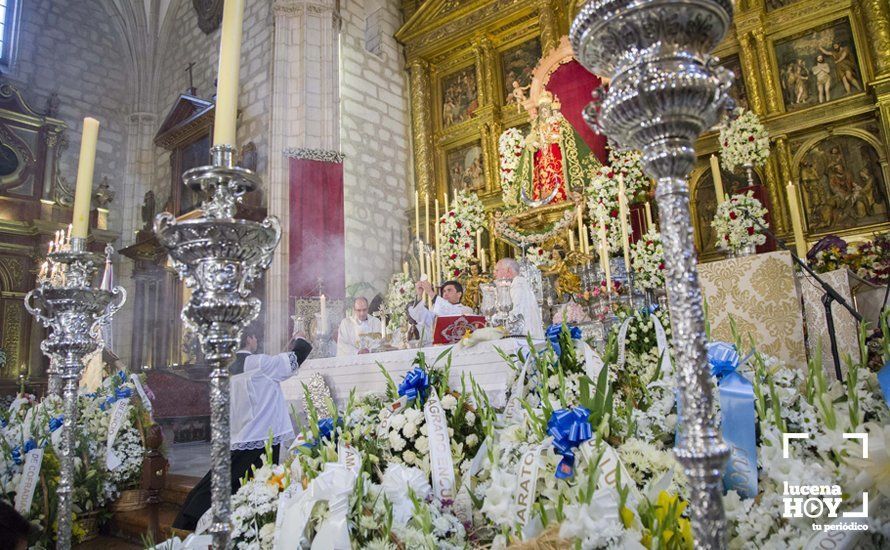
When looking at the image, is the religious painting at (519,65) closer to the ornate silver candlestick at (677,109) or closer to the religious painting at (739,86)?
the religious painting at (739,86)

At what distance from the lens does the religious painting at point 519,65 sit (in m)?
8.73

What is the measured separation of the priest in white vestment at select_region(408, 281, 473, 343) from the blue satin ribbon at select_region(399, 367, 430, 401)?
6.97 ft

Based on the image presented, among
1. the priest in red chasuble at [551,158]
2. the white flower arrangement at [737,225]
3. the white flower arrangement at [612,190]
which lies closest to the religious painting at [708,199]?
the white flower arrangement at [612,190]

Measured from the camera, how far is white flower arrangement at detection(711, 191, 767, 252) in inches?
197

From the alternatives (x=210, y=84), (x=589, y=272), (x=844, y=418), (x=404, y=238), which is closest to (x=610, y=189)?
(x=589, y=272)

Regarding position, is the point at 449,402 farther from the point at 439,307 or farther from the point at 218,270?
the point at 439,307

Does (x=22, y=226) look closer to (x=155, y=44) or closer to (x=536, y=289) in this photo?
(x=155, y=44)

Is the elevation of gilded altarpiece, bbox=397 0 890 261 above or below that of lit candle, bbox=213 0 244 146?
above

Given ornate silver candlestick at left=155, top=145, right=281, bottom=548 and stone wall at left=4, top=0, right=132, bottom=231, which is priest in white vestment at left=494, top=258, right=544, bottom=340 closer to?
ornate silver candlestick at left=155, top=145, right=281, bottom=548

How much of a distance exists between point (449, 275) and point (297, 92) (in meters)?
3.35

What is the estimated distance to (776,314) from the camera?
2979 millimetres

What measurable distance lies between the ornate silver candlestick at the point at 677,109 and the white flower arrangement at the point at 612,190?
188 inches

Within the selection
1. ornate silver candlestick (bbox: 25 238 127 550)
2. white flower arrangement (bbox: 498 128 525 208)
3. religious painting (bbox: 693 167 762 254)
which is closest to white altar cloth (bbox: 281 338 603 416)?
ornate silver candlestick (bbox: 25 238 127 550)

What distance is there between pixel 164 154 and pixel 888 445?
12250mm
